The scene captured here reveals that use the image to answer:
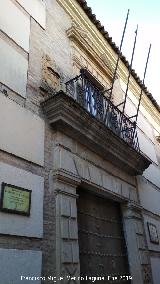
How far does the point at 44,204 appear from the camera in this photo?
3605 mm

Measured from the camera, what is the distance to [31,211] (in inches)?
132

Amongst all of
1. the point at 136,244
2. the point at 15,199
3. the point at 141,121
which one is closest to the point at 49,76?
the point at 15,199

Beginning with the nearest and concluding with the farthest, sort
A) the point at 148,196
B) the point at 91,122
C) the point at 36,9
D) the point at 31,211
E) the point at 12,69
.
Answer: the point at 31,211, the point at 12,69, the point at 91,122, the point at 36,9, the point at 148,196

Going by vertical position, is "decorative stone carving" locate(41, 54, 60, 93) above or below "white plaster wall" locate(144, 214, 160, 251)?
above

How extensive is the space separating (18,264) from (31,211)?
0.58m

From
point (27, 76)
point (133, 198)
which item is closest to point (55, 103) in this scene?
point (27, 76)

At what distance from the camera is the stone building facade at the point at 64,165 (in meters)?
3.34

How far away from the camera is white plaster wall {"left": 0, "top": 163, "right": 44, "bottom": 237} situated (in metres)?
3.02

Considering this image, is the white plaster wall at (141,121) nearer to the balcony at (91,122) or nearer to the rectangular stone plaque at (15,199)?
the balcony at (91,122)

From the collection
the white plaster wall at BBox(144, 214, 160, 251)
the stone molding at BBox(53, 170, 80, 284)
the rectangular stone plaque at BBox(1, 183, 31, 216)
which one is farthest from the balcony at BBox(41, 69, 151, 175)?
the rectangular stone plaque at BBox(1, 183, 31, 216)

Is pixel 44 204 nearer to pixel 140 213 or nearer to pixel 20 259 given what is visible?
pixel 20 259

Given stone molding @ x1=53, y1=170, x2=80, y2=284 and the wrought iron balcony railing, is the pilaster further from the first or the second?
stone molding @ x1=53, y1=170, x2=80, y2=284

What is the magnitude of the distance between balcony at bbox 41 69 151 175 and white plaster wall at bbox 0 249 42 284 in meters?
1.79

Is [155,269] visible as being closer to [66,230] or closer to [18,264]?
[66,230]
